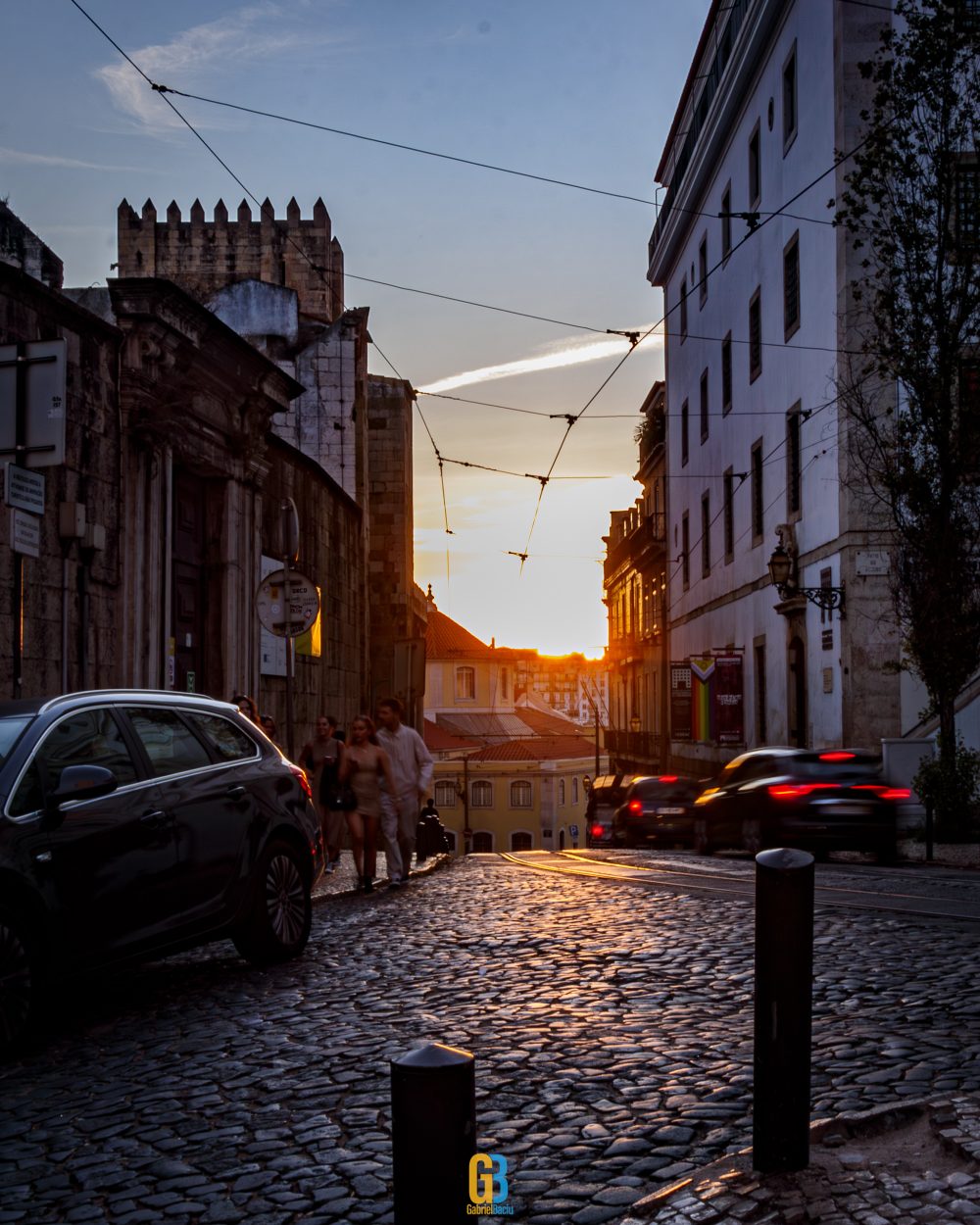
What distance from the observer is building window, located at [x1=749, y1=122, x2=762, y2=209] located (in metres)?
31.9

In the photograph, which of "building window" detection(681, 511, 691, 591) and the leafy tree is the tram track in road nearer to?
the leafy tree

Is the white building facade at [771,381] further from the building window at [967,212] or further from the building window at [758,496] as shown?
the building window at [967,212]

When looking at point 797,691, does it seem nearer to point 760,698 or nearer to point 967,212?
point 760,698

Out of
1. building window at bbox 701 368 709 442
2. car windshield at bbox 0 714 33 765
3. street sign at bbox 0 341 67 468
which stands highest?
building window at bbox 701 368 709 442

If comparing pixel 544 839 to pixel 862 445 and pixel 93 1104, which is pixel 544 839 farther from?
pixel 93 1104

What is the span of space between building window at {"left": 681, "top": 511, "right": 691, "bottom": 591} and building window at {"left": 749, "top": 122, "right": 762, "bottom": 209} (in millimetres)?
11696

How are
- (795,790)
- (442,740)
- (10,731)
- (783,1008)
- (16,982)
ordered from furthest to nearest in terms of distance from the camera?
1. (442,740)
2. (795,790)
3. (10,731)
4. (16,982)
5. (783,1008)

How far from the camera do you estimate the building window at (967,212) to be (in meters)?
20.7

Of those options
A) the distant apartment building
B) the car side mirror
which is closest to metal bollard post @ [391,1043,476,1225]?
the car side mirror

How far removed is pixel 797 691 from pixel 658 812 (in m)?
4.85

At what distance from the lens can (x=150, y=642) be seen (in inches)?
650

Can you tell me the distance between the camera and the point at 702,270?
129 feet

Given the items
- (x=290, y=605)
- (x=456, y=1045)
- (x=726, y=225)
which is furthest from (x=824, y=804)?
(x=726, y=225)

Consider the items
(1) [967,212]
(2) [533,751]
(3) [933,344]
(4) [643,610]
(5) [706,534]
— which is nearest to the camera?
(1) [967,212]
